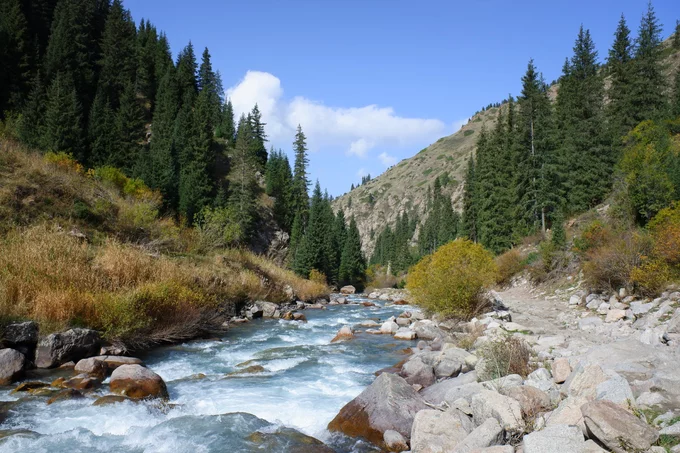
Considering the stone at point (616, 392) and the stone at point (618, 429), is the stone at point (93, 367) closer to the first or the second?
the stone at point (618, 429)

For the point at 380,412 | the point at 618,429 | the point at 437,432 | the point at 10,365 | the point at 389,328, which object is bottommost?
the point at 389,328

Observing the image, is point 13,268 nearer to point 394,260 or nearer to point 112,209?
point 112,209

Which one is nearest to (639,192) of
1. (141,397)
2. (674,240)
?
(674,240)

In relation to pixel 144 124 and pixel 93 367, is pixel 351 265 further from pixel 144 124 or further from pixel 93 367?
pixel 93 367

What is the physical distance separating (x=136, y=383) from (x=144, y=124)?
6445 centimetres

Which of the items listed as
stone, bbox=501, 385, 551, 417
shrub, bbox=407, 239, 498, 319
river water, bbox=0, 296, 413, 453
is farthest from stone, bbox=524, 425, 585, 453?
shrub, bbox=407, 239, 498, 319

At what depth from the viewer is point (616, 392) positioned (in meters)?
Answer: 6.15

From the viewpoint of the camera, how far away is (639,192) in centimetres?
2258

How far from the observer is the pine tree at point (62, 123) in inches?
1694

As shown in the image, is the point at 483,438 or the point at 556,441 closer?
the point at 556,441

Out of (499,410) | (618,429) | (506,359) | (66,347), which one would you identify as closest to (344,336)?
(506,359)

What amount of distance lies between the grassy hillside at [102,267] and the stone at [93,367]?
6.64 feet

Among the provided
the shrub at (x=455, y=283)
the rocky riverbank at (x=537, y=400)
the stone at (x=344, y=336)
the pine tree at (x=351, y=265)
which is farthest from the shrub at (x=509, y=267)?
the pine tree at (x=351, y=265)

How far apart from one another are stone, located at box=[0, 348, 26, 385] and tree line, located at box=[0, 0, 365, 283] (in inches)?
788
